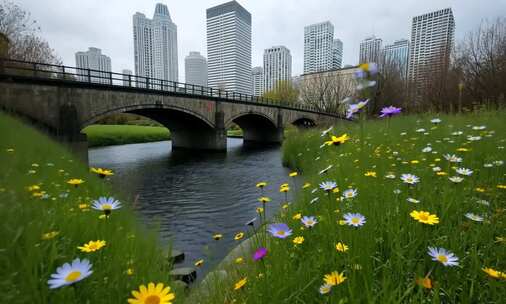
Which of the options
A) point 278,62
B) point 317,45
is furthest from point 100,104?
point 278,62

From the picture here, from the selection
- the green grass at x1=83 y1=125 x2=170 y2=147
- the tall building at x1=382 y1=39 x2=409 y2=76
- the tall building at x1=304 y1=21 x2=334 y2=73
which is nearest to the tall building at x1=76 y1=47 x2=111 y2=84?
the green grass at x1=83 y1=125 x2=170 y2=147

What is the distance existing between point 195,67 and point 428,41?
94.7 m

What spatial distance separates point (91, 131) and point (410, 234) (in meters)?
35.8

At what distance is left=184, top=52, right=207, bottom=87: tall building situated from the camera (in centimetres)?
10600

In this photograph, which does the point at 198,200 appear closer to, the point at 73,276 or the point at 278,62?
the point at 73,276

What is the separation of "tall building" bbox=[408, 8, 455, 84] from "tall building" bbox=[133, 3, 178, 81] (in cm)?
8083

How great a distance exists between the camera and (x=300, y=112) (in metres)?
40.2

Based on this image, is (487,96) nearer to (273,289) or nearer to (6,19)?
(273,289)

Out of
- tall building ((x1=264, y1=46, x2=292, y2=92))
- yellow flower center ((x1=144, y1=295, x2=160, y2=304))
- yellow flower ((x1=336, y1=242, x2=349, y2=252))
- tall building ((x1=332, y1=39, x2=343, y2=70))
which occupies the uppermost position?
tall building ((x1=264, y1=46, x2=292, y2=92))

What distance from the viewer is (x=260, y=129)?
39312mm

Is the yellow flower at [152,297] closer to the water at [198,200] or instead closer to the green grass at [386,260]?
the green grass at [386,260]

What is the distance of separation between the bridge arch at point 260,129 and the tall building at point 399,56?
14.6 m

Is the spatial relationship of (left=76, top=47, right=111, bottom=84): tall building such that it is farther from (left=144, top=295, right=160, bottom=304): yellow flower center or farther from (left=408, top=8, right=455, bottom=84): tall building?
(left=144, top=295, right=160, bottom=304): yellow flower center

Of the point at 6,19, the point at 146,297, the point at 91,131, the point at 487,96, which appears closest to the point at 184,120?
the point at 91,131
